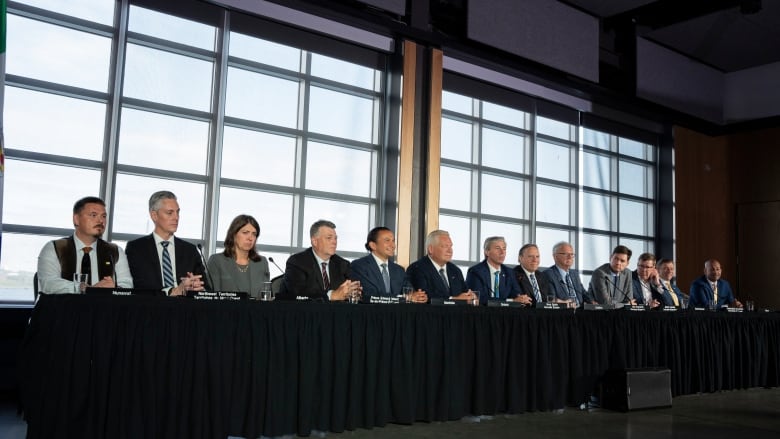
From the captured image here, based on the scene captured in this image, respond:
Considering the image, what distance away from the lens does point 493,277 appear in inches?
172

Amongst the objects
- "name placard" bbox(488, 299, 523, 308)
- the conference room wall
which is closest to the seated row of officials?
"name placard" bbox(488, 299, 523, 308)

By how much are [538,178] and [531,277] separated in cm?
275

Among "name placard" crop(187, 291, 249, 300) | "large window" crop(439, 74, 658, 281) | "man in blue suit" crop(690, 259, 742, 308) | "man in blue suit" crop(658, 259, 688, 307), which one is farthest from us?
"large window" crop(439, 74, 658, 281)

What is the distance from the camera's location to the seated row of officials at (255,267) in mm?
3059

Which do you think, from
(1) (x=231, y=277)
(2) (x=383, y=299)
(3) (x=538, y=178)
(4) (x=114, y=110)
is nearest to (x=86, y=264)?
(1) (x=231, y=277)

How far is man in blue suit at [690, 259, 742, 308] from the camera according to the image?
5852 millimetres

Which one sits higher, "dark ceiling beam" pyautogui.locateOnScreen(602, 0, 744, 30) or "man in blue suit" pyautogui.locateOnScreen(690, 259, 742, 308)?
"dark ceiling beam" pyautogui.locateOnScreen(602, 0, 744, 30)

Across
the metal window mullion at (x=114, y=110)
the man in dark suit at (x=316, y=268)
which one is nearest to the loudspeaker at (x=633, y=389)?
the man in dark suit at (x=316, y=268)

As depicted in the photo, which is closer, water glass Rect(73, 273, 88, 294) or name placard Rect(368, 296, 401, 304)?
water glass Rect(73, 273, 88, 294)

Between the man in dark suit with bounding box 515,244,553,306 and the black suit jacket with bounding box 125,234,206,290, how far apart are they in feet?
7.10

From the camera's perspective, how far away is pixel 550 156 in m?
7.29

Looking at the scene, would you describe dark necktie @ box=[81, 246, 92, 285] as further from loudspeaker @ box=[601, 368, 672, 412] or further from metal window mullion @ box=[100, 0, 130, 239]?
loudspeaker @ box=[601, 368, 672, 412]

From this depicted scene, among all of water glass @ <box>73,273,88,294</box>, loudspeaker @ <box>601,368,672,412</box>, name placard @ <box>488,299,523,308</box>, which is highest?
water glass @ <box>73,273,88,294</box>

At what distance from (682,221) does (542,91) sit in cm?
266
